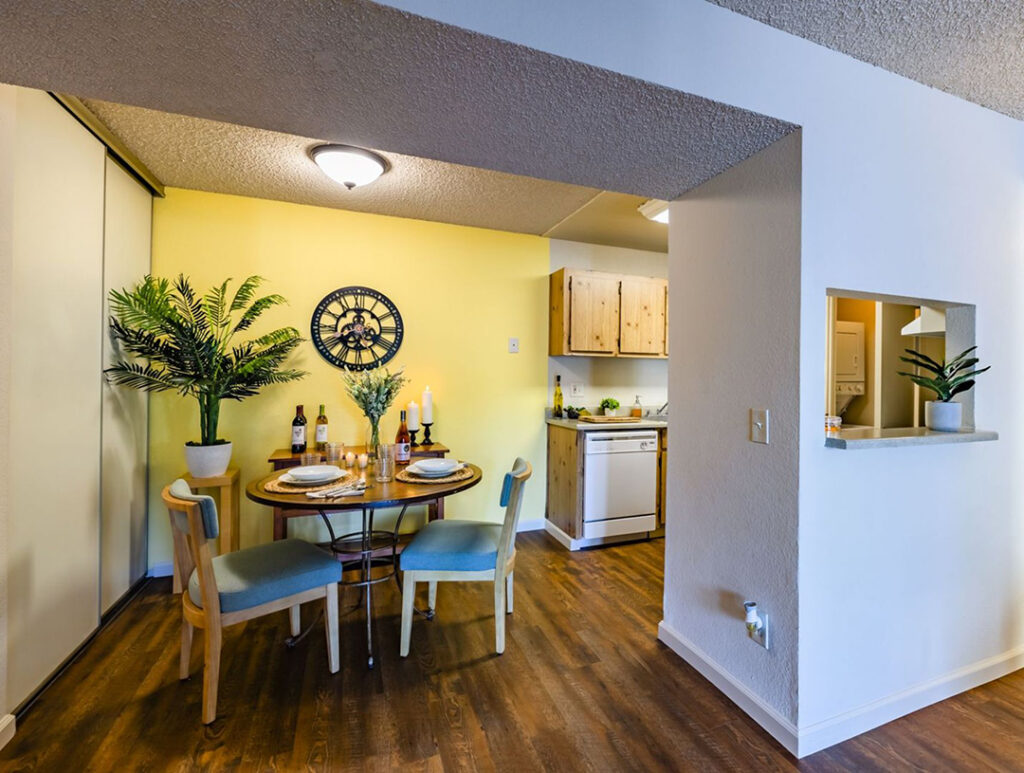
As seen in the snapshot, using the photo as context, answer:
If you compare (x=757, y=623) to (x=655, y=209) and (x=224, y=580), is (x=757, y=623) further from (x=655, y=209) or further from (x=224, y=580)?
(x=655, y=209)

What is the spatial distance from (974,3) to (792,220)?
712mm

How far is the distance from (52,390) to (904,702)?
350cm

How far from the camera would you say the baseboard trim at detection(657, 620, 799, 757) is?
146 centimetres

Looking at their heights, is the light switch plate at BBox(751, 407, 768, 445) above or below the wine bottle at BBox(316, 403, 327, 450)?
above

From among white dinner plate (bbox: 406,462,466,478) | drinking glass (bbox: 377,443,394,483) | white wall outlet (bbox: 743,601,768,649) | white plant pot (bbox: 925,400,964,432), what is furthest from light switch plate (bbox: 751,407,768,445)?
drinking glass (bbox: 377,443,394,483)

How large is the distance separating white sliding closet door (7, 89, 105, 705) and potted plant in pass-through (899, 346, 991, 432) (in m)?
3.33

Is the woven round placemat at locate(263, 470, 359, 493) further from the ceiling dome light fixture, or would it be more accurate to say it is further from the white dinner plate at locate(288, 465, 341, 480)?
the ceiling dome light fixture

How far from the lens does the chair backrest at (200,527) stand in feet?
4.86

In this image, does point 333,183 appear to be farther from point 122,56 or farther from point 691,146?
point 691,146

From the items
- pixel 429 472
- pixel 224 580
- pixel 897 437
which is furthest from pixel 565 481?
pixel 224 580

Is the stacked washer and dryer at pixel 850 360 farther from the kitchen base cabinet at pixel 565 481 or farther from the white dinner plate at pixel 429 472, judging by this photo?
the white dinner plate at pixel 429 472

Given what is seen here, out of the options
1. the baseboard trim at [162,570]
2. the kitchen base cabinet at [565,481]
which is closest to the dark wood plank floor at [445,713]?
the baseboard trim at [162,570]

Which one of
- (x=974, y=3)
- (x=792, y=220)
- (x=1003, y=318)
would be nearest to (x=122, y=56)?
(x=792, y=220)

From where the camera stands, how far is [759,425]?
61.8 inches
